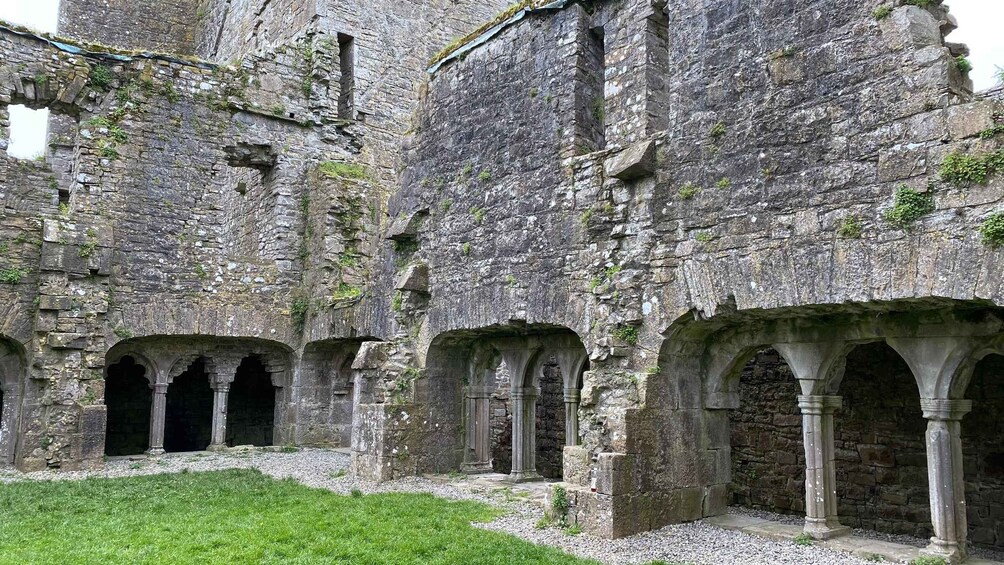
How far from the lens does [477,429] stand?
1181 cm

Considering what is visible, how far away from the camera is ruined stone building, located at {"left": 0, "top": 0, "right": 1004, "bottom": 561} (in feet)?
21.8

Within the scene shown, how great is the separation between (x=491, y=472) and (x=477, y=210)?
12.8 feet

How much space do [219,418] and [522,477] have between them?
711cm

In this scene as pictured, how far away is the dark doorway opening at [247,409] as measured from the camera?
61.7 feet

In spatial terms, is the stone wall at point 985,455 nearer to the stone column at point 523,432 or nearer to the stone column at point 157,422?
the stone column at point 523,432

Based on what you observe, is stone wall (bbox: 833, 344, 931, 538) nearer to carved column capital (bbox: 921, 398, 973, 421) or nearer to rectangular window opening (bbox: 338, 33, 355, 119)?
carved column capital (bbox: 921, 398, 973, 421)

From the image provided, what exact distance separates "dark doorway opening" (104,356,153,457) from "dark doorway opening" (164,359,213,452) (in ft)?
2.29

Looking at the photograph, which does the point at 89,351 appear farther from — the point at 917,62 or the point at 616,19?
the point at 917,62

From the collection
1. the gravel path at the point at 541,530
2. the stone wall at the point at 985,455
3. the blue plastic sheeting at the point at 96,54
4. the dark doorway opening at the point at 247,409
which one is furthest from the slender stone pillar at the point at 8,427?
the stone wall at the point at 985,455

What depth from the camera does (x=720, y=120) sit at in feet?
25.4

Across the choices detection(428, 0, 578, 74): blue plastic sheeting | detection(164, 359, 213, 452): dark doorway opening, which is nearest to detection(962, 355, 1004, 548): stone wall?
detection(428, 0, 578, 74): blue plastic sheeting

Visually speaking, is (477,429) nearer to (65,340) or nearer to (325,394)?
(325,394)

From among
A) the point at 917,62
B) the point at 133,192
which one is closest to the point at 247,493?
the point at 133,192

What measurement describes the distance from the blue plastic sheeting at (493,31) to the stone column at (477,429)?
4816 millimetres
